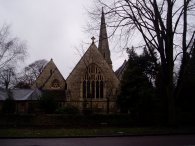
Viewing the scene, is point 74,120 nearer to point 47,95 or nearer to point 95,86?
point 47,95

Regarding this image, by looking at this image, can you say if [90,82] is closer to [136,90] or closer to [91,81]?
[91,81]

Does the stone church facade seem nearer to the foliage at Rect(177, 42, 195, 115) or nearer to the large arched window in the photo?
the large arched window

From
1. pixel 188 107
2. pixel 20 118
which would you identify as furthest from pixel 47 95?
pixel 188 107

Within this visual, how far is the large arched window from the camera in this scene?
176 ft

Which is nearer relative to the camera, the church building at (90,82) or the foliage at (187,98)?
the foliage at (187,98)

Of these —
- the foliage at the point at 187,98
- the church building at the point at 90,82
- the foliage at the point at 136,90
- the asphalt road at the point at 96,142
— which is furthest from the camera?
the church building at the point at 90,82

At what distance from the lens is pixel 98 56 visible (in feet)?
179

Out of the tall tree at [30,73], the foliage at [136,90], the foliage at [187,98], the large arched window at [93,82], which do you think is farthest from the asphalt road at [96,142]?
the tall tree at [30,73]

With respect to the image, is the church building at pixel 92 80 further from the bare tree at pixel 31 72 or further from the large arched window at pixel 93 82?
Answer: the bare tree at pixel 31 72

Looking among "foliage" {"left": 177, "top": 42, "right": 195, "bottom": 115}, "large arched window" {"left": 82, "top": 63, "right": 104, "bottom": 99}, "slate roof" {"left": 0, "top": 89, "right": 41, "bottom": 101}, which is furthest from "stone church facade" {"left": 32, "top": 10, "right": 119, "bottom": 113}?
→ "foliage" {"left": 177, "top": 42, "right": 195, "bottom": 115}

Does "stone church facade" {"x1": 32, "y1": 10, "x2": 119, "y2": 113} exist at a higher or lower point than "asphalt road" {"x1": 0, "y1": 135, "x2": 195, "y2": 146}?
higher

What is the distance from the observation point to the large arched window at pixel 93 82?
53656 millimetres

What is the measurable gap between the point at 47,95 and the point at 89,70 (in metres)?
16.2

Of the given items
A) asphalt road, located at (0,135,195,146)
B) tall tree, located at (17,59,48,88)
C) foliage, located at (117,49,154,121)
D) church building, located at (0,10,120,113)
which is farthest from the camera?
tall tree, located at (17,59,48,88)
